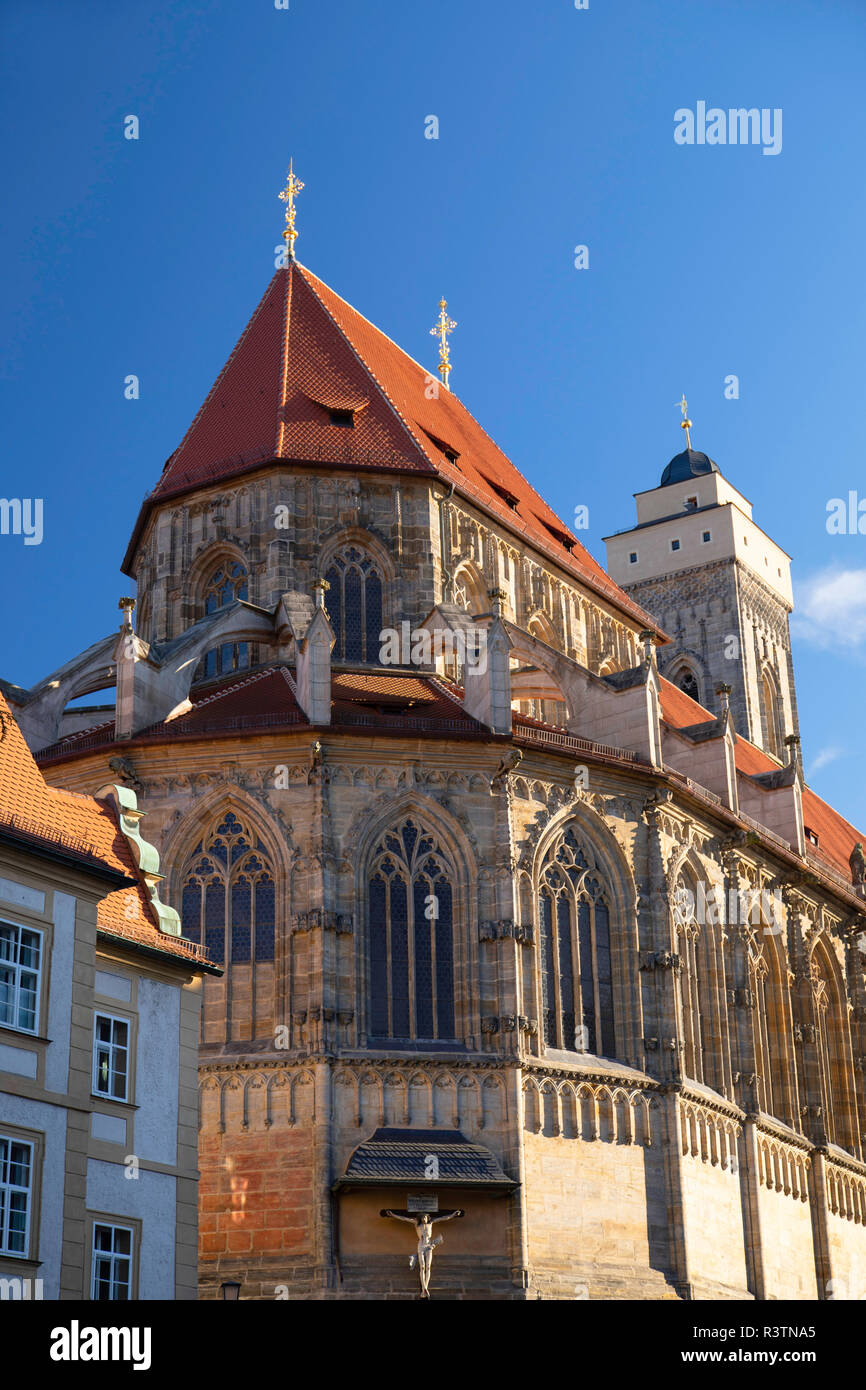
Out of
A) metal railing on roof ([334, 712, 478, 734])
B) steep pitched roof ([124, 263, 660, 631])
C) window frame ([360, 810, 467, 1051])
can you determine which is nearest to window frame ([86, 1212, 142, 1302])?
window frame ([360, 810, 467, 1051])

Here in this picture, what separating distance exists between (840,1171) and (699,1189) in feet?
24.8

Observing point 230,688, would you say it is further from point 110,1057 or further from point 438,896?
point 110,1057

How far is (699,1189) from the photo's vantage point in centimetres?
2992

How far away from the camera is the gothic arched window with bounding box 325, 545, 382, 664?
34.3 metres

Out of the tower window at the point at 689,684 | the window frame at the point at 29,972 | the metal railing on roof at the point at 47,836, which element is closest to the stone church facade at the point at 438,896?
the metal railing on roof at the point at 47,836

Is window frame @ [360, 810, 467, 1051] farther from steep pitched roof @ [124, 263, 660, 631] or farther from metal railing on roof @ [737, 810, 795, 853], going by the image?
steep pitched roof @ [124, 263, 660, 631]

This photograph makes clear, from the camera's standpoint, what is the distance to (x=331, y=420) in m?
36.6

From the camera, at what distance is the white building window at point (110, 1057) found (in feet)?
64.1

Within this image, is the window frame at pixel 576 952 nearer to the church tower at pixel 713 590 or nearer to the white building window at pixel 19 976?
the white building window at pixel 19 976

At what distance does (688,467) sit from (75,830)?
136 ft

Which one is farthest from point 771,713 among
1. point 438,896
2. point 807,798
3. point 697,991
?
point 438,896

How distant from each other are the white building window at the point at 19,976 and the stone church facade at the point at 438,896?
30.0 feet

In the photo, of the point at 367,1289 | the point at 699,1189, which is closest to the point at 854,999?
the point at 699,1189

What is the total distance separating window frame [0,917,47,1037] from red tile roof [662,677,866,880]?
23.5 metres
